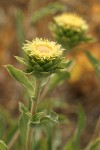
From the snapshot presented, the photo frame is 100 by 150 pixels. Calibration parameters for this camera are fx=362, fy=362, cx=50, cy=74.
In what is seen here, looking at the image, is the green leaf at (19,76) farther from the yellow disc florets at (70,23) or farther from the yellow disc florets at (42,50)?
the yellow disc florets at (70,23)

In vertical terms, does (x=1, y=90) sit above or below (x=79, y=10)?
below

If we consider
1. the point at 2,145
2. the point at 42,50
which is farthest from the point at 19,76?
the point at 2,145

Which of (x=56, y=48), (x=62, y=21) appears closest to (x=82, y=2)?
(x=62, y=21)

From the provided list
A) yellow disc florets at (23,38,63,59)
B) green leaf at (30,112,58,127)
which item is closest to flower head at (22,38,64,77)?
yellow disc florets at (23,38,63,59)

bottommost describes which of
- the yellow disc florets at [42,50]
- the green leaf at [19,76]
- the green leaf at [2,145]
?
the green leaf at [2,145]

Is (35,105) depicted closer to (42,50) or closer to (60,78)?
(42,50)

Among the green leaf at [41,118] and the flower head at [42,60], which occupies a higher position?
the flower head at [42,60]

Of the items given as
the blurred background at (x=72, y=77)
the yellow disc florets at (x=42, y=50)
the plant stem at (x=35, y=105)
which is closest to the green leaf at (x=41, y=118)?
the plant stem at (x=35, y=105)

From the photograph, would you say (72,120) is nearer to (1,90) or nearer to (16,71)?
(1,90)

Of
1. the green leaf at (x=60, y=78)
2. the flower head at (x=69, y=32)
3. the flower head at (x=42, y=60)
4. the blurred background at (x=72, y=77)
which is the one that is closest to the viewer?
the flower head at (x=42, y=60)
